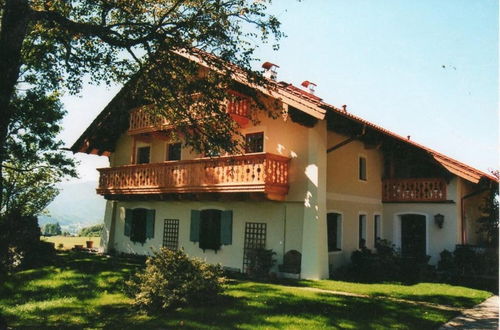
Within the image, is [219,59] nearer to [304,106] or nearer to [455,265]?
[304,106]

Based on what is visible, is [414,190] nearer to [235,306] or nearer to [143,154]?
[235,306]

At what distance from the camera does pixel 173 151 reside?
1975cm

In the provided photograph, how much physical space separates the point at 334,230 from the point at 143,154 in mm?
10732

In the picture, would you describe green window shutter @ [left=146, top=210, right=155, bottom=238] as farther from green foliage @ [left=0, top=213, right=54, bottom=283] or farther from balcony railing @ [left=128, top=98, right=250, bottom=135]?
green foliage @ [left=0, top=213, right=54, bottom=283]

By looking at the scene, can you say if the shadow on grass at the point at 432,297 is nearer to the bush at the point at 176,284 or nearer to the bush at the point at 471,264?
the bush at the point at 471,264

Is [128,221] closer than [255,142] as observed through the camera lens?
No

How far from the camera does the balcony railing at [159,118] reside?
15.2 metres

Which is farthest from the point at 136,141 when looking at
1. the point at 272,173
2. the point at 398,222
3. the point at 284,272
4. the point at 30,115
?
the point at 398,222

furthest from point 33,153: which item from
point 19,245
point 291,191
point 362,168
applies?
point 362,168

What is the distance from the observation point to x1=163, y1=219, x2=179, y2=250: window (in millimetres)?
18641

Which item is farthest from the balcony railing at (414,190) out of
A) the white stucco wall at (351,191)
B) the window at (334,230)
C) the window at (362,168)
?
the window at (334,230)

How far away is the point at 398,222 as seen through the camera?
19.0 metres

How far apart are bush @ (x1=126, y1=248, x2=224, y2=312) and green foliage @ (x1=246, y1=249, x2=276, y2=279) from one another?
4.34 metres

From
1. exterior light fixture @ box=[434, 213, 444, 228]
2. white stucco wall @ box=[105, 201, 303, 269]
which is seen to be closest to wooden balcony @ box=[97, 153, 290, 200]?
white stucco wall @ box=[105, 201, 303, 269]
